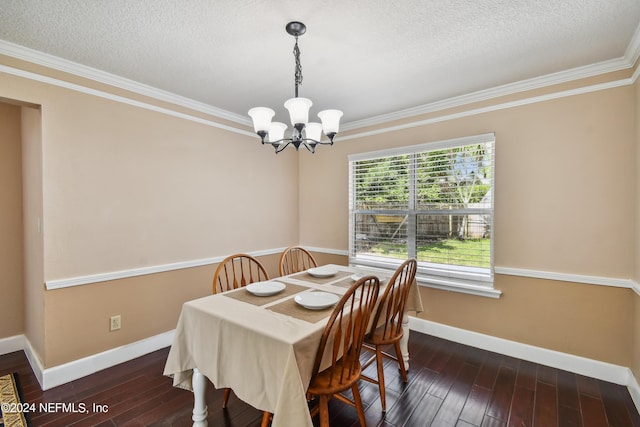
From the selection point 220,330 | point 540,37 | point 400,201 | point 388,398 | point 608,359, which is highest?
point 540,37

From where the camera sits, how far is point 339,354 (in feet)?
5.18

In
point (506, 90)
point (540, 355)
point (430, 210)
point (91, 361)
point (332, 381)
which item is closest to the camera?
point (332, 381)

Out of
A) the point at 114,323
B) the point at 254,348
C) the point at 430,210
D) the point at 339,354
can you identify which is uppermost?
the point at 430,210

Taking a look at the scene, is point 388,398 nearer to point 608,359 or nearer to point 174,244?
point 608,359

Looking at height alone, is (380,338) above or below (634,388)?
above

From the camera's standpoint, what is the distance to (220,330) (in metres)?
1.51

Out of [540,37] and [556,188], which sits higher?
[540,37]

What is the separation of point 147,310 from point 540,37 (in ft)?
12.2

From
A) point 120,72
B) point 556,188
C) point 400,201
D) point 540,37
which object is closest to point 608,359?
point 556,188

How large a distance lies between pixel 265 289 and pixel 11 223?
258 centimetres

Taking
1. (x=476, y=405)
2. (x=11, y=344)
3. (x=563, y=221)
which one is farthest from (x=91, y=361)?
(x=563, y=221)

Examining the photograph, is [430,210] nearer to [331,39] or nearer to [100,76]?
[331,39]

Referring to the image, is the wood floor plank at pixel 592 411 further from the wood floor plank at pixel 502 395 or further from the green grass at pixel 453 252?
the green grass at pixel 453 252

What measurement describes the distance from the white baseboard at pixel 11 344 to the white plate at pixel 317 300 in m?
2.86
